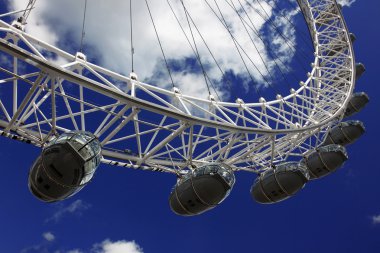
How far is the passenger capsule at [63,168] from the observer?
35.3 feet

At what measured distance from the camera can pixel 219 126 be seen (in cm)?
1444

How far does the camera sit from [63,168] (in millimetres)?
10750

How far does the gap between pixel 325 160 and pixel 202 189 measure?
11.5 meters

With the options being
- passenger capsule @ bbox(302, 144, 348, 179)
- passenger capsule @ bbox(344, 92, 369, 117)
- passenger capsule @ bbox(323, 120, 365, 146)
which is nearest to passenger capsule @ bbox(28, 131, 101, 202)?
passenger capsule @ bbox(302, 144, 348, 179)

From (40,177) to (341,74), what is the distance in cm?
2669

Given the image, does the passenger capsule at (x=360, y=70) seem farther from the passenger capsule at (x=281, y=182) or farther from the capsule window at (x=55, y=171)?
the capsule window at (x=55, y=171)

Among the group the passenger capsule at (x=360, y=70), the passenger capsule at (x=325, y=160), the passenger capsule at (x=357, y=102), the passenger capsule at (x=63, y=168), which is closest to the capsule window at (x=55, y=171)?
the passenger capsule at (x=63, y=168)

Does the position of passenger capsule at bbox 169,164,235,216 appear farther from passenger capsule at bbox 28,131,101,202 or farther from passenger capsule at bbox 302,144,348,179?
passenger capsule at bbox 302,144,348,179

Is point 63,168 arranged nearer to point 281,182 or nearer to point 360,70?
point 281,182

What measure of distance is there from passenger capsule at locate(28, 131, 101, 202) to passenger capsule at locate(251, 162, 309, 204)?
8250 mm

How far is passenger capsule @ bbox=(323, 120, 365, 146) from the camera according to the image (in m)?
27.2

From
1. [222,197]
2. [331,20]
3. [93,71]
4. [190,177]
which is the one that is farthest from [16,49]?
[331,20]

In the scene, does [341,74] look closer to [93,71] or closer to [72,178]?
[93,71]

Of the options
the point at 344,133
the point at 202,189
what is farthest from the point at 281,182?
the point at 344,133
